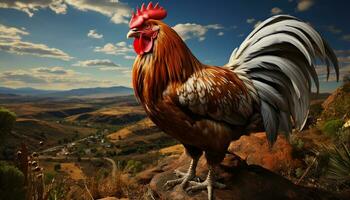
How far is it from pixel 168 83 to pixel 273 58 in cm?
150

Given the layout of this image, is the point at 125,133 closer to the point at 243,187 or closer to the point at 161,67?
the point at 243,187

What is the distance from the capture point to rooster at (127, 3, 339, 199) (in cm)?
372

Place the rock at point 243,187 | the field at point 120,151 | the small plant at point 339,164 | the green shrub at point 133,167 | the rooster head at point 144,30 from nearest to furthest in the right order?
the rooster head at point 144,30 → the rock at point 243,187 → the small plant at point 339,164 → the field at point 120,151 → the green shrub at point 133,167

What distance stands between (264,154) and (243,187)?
3481mm

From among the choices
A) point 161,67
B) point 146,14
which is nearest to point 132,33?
point 146,14

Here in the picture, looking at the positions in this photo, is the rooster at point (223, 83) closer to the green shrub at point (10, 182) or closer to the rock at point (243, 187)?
the rock at point (243, 187)

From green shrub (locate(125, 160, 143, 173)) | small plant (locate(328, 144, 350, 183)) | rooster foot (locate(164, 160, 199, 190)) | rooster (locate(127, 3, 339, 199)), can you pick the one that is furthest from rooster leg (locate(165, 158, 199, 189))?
green shrub (locate(125, 160, 143, 173))

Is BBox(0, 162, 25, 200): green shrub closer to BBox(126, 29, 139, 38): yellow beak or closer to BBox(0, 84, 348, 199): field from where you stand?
BBox(0, 84, 348, 199): field

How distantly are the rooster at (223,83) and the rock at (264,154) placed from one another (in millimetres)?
3558

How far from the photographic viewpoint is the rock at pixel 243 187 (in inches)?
175

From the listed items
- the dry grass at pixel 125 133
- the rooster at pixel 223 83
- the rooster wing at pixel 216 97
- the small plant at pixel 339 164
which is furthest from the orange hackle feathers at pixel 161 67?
the dry grass at pixel 125 133

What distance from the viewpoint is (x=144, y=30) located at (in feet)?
13.0

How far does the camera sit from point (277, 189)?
4.67 meters

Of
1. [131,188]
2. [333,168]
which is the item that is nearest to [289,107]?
[333,168]
